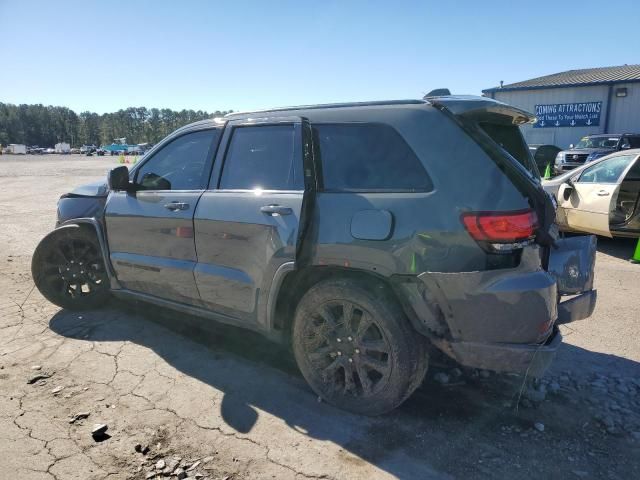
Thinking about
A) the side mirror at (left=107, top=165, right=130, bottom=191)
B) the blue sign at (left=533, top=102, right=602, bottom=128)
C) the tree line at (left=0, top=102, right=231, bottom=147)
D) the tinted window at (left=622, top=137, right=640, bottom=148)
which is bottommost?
the side mirror at (left=107, top=165, right=130, bottom=191)

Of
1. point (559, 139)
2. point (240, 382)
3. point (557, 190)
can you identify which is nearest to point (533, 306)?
point (240, 382)

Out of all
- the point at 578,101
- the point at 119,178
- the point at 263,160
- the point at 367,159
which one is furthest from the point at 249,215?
the point at 578,101

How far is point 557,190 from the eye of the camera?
7.98 metres

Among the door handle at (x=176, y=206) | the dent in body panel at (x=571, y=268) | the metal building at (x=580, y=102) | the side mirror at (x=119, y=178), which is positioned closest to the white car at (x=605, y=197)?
the dent in body panel at (x=571, y=268)

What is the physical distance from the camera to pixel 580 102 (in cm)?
2628

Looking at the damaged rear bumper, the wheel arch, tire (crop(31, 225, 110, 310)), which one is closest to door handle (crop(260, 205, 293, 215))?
the damaged rear bumper

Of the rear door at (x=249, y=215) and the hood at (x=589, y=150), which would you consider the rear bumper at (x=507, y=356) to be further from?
the hood at (x=589, y=150)

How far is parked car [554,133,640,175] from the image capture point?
16406 millimetres

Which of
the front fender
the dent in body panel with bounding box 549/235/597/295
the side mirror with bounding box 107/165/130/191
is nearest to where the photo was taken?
the dent in body panel with bounding box 549/235/597/295

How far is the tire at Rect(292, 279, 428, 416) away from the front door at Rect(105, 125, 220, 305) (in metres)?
1.09

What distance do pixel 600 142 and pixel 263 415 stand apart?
61.4ft

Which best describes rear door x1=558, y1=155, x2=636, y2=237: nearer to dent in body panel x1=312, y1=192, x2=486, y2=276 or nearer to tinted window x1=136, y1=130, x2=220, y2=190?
dent in body panel x1=312, y1=192, x2=486, y2=276

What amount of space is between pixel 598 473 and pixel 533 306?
0.89 m

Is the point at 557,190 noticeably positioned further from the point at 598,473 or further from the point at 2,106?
the point at 2,106
